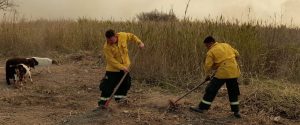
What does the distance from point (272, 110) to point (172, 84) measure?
222 cm

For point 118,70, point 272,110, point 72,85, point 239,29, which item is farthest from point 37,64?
point 272,110

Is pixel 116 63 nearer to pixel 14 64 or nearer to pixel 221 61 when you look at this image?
pixel 221 61

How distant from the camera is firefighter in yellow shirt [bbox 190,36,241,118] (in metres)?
7.08

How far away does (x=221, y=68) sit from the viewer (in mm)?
7133

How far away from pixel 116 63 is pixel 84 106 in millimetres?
1054

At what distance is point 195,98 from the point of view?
8539 mm

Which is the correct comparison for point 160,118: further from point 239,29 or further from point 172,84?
point 239,29

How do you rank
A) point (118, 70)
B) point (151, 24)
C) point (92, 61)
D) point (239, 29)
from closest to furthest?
1. point (118, 70)
2. point (239, 29)
3. point (151, 24)
4. point (92, 61)

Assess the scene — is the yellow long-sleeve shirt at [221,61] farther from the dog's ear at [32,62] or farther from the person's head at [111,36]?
the dog's ear at [32,62]

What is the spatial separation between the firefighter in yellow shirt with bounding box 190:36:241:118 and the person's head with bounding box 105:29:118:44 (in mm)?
1308

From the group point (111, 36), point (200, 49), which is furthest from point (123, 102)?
point (200, 49)

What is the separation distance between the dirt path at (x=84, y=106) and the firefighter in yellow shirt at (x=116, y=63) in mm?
217

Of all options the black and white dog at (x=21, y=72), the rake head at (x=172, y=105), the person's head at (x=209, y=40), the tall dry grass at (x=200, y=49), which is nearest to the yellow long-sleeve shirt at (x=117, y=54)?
the rake head at (x=172, y=105)

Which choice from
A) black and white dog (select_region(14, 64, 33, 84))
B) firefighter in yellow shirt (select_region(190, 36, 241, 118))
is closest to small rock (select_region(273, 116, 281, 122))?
firefighter in yellow shirt (select_region(190, 36, 241, 118))
